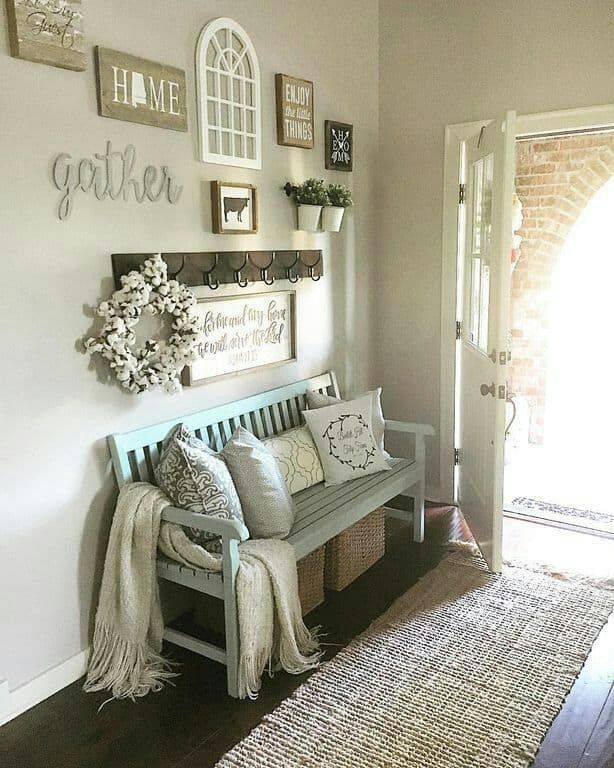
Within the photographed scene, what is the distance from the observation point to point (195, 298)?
268 cm

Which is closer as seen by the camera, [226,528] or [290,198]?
[226,528]

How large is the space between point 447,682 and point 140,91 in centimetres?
224

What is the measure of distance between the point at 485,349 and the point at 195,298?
4.39ft

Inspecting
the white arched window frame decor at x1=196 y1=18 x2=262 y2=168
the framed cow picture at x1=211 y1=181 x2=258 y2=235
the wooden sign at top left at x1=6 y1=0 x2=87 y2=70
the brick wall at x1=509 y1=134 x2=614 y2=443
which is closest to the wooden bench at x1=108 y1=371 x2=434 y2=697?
the framed cow picture at x1=211 y1=181 x2=258 y2=235

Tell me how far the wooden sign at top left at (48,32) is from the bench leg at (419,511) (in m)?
2.31

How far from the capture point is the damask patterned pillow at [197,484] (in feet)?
7.91

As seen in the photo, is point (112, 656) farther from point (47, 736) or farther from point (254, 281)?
point (254, 281)

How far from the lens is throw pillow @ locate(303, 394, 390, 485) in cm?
314

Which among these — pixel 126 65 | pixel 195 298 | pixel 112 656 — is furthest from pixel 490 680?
Answer: pixel 126 65

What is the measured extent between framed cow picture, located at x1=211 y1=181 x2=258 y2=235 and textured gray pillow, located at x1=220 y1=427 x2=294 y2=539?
2.90ft

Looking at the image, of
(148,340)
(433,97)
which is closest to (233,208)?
(148,340)

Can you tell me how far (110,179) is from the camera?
239 cm

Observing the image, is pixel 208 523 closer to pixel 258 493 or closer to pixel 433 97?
pixel 258 493

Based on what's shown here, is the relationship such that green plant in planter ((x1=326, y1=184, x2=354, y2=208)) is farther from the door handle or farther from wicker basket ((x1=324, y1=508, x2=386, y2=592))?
wicker basket ((x1=324, y1=508, x2=386, y2=592))
